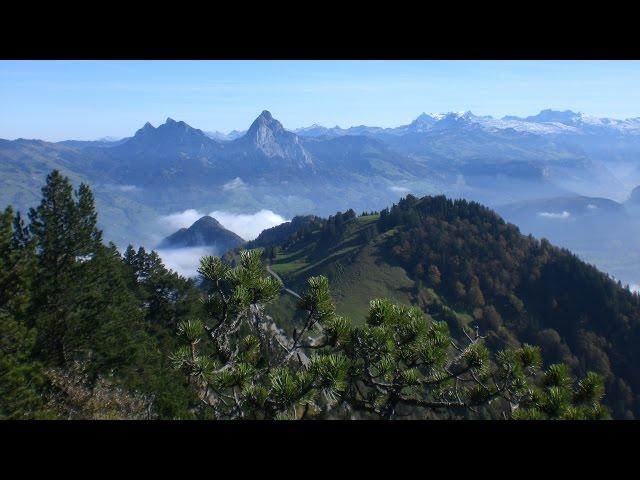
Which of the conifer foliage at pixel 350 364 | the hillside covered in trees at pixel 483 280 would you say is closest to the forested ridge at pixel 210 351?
the conifer foliage at pixel 350 364

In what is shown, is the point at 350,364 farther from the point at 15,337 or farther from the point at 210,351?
the point at 210,351

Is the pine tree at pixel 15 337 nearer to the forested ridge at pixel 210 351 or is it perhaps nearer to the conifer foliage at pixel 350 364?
the forested ridge at pixel 210 351

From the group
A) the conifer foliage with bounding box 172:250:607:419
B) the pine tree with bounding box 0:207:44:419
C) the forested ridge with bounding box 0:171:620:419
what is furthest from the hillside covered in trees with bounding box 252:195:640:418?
the conifer foliage with bounding box 172:250:607:419

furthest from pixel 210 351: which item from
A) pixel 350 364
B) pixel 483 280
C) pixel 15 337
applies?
pixel 483 280

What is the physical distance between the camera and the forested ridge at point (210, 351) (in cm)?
358

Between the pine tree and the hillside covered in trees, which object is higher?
the pine tree

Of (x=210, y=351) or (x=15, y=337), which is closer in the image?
(x=15, y=337)

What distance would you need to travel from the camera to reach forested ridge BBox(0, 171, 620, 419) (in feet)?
11.8

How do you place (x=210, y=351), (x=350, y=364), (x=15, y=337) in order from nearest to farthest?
1. (x=350, y=364)
2. (x=15, y=337)
3. (x=210, y=351)

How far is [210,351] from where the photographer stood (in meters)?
19.1

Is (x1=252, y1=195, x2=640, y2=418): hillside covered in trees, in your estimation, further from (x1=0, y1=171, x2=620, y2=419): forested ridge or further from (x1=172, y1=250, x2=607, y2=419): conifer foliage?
(x1=172, y1=250, x2=607, y2=419): conifer foliage

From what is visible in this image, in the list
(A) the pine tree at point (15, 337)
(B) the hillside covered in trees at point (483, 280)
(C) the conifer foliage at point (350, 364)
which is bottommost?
(B) the hillside covered in trees at point (483, 280)

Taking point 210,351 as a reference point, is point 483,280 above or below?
below
